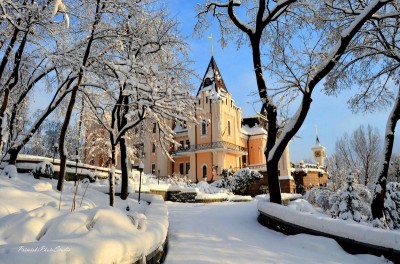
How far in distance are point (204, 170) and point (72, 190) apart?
33.2m

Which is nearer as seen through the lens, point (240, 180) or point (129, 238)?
point (129, 238)

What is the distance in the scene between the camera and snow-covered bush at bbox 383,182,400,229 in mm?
10773

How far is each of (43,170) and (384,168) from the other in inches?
553

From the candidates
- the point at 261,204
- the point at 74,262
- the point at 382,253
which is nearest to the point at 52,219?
the point at 74,262

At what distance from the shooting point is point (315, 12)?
1224 centimetres

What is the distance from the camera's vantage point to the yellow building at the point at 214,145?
4447cm

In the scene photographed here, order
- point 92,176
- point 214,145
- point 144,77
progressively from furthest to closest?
point 214,145, point 92,176, point 144,77

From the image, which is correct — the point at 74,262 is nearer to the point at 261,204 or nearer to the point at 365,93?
the point at 261,204

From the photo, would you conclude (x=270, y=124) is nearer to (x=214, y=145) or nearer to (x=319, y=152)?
(x=214, y=145)

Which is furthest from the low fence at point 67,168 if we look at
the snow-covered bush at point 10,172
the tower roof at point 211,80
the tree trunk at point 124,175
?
the tower roof at point 211,80

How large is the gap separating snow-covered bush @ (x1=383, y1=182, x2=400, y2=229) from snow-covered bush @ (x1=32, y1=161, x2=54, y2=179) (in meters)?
14.1

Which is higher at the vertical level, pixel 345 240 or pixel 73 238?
pixel 73 238

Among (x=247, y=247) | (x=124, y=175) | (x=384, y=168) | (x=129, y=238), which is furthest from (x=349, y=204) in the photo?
(x=129, y=238)

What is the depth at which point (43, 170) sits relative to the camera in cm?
1531
